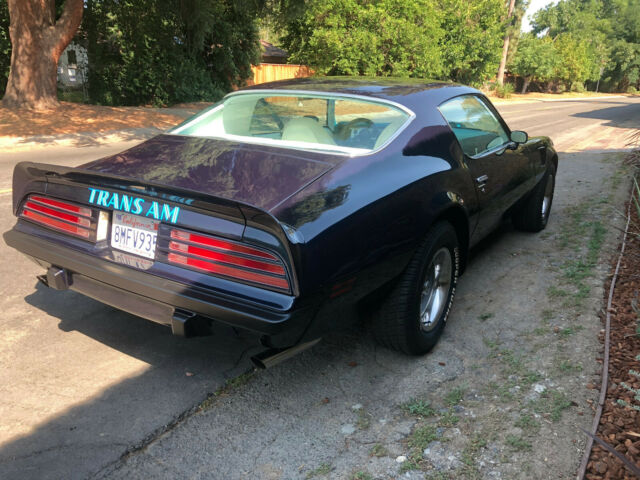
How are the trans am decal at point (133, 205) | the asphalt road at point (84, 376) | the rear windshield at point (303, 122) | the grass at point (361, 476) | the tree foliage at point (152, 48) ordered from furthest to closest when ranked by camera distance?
the tree foliage at point (152, 48) → the rear windshield at point (303, 122) → the trans am decal at point (133, 205) → the asphalt road at point (84, 376) → the grass at point (361, 476)

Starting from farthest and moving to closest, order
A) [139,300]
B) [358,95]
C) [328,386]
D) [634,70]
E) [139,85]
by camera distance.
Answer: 1. [634,70]
2. [139,85]
3. [358,95]
4. [328,386]
5. [139,300]

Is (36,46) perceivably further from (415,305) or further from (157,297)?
(415,305)

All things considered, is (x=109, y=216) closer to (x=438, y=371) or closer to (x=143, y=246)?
(x=143, y=246)

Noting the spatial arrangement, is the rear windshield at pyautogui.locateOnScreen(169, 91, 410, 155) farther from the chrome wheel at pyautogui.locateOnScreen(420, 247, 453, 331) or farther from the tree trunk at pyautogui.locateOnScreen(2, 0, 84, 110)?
the tree trunk at pyautogui.locateOnScreen(2, 0, 84, 110)

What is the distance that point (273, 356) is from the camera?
245 cm

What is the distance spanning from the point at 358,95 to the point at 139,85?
19.5 meters

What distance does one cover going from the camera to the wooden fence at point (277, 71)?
28.2 m

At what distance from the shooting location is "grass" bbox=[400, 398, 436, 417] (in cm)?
266

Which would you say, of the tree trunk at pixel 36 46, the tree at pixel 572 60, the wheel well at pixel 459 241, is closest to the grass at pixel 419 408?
the wheel well at pixel 459 241

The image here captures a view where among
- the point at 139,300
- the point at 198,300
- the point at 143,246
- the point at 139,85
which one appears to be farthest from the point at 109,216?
the point at 139,85

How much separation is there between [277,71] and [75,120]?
16.5 meters

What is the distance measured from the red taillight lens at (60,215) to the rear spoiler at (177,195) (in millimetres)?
65

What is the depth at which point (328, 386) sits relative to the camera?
2.90m

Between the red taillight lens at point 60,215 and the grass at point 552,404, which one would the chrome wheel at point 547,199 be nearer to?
the grass at point 552,404
